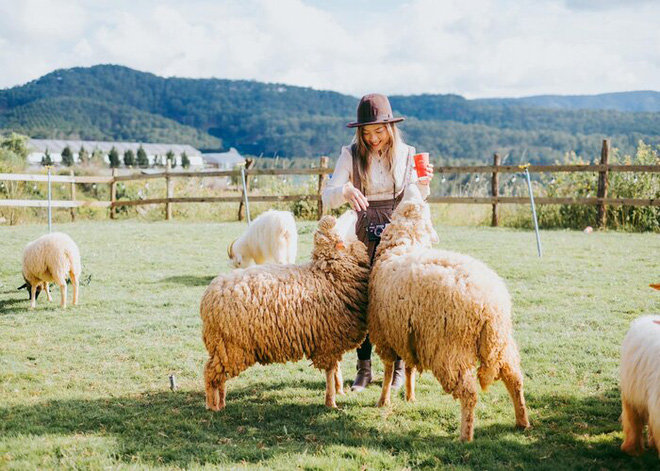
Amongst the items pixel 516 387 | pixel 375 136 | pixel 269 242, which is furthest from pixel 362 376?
pixel 269 242

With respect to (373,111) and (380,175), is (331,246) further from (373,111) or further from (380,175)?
(373,111)

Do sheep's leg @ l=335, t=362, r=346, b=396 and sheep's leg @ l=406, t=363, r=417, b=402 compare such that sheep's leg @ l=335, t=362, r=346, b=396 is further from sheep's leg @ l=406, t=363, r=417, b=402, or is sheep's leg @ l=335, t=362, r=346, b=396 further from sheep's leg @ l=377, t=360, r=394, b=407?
sheep's leg @ l=406, t=363, r=417, b=402

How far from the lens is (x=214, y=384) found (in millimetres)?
4484

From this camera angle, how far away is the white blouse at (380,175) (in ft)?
15.4

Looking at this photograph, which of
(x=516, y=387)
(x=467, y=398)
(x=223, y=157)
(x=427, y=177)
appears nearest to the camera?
(x=467, y=398)

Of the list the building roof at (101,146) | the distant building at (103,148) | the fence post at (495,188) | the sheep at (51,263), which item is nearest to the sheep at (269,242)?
the sheep at (51,263)

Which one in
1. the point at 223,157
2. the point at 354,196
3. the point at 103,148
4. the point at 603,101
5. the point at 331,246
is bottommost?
the point at 331,246

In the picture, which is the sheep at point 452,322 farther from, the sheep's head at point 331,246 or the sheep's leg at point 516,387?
the sheep's head at point 331,246

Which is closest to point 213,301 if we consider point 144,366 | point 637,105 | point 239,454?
point 239,454

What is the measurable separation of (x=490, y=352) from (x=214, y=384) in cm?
209

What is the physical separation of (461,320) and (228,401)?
2.11 m

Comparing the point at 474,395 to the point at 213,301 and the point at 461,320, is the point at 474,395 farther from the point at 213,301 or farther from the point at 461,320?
the point at 213,301

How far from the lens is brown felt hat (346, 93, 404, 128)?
448 centimetres

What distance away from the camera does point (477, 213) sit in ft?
58.5
